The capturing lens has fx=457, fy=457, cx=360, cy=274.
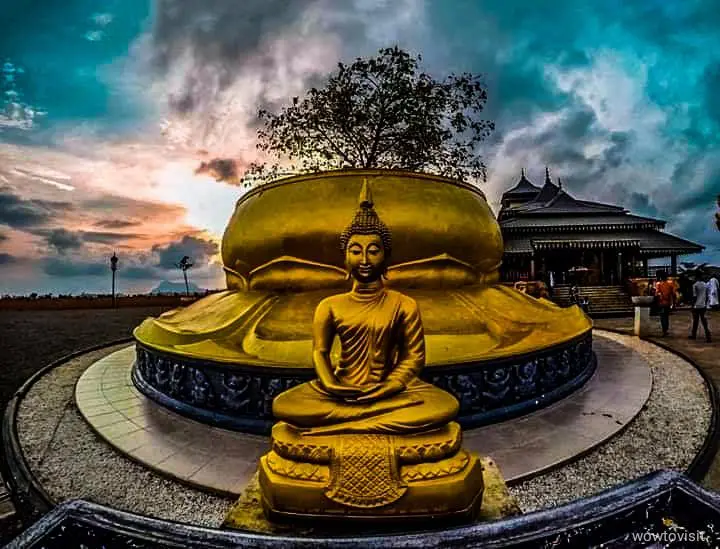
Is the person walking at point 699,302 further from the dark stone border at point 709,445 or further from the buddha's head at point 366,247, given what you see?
the buddha's head at point 366,247

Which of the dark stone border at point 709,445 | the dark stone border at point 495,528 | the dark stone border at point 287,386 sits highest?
the dark stone border at point 495,528

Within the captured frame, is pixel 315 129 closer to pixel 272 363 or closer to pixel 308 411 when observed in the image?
pixel 272 363

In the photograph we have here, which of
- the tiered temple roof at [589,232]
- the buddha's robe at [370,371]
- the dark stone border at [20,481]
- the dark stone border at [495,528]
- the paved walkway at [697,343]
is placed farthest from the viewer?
the tiered temple roof at [589,232]

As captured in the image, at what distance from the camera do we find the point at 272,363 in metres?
4.10

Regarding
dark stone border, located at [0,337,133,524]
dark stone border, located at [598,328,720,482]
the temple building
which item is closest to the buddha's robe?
dark stone border, located at [0,337,133,524]

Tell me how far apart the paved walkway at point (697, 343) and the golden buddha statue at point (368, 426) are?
2787 mm

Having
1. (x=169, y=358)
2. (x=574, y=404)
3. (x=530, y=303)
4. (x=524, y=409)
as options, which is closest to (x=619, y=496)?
(x=524, y=409)

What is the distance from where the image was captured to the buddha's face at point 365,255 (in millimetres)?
2416

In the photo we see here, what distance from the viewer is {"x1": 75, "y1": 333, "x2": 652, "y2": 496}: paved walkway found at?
3473 mm

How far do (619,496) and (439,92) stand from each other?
1041 centimetres

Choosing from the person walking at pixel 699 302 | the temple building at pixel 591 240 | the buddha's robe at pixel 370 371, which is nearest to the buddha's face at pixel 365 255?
the buddha's robe at pixel 370 371

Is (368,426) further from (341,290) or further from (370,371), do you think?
(341,290)

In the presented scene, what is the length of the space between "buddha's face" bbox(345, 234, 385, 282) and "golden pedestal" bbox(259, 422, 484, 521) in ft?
2.69

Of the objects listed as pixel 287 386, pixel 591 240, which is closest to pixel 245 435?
pixel 287 386
